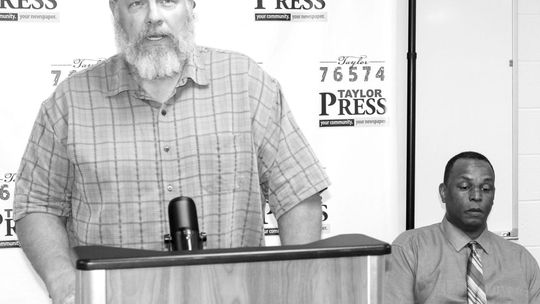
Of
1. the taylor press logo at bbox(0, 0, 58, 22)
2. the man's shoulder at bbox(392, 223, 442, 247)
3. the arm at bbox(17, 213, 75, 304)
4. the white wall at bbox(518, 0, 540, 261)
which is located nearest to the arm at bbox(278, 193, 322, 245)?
the arm at bbox(17, 213, 75, 304)

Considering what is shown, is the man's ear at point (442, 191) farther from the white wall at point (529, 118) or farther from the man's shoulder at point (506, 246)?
the white wall at point (529, 118)

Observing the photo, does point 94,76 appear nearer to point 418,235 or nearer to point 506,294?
point 418,235

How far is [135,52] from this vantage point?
5.44ft

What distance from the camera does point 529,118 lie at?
143 inches

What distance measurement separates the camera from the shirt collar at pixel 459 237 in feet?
10.5

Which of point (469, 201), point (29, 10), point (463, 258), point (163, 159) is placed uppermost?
point (29, 10)

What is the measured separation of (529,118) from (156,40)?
8.07 feet

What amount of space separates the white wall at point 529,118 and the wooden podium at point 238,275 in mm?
2906

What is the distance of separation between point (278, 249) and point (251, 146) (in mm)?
814

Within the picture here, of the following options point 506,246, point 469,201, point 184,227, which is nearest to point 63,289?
point 184,227

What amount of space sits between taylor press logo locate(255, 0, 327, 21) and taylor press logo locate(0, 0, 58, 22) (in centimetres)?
84

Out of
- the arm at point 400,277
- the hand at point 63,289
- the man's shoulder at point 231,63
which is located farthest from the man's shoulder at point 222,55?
the arm at point 400,277

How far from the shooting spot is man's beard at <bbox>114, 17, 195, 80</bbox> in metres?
1.63

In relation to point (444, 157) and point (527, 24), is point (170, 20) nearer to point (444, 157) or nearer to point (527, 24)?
point (444, 157)
